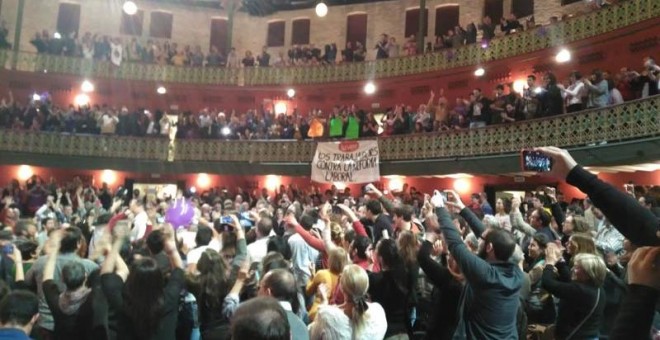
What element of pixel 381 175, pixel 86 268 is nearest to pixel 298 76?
pixel 381 175

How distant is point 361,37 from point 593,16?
11409 millimetres

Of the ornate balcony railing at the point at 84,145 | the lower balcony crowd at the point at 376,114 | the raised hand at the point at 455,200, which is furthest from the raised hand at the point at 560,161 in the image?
the ornate balcony railing at the point at 84,145

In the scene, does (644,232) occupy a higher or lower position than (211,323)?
higher

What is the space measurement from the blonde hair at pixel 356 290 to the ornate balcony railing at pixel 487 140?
1149cm

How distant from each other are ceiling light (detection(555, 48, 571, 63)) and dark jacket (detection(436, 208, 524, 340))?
51.7 feet

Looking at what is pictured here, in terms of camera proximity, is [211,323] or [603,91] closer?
[211,323]

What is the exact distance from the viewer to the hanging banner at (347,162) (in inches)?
703

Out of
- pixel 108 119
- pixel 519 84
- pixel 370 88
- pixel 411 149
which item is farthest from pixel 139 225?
pixel 370 88

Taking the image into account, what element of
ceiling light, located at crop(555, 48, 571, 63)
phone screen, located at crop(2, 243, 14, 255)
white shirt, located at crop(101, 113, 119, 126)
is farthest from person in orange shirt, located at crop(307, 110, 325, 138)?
phone screen, located at crop(2, 243, 14, 255)

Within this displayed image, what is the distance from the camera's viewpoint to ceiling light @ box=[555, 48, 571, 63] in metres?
17.4

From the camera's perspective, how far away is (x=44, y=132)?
2083 centimetres

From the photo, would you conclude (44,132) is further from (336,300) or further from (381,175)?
(336,300)

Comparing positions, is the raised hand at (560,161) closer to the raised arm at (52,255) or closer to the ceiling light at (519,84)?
the raised arm at (52,255)

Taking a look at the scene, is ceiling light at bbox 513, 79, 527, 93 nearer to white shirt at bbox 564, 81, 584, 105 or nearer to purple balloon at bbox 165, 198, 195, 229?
white shirt at bbox 564, 81, 584, 105
